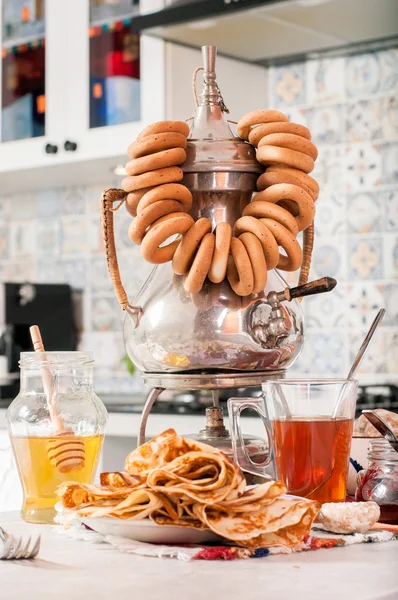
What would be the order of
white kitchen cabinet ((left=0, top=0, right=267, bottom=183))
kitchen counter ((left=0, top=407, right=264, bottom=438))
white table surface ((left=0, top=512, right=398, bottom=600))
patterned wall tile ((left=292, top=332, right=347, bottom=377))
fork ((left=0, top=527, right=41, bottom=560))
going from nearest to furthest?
white table surface ((left=0, top=512, right=398, bottom=600)) < fork ((left=0, top=527, right=41, bottom=560)) < kitchen counter ((left=0, top=407, right=264, bottom=438)) < white kitchen cabinet ((left=0, top=0, right=267, bottom=183)) < patterned wall tile ((left=292, top=332, right=347, bottom=377))

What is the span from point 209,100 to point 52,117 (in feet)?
5.94

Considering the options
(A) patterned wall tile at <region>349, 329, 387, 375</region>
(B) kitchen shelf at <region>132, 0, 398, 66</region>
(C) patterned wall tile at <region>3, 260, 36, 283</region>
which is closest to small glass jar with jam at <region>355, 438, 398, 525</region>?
(B) kitchen shelf at <region>132, 0, 398, 66</region>

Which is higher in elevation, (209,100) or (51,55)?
(51,55)

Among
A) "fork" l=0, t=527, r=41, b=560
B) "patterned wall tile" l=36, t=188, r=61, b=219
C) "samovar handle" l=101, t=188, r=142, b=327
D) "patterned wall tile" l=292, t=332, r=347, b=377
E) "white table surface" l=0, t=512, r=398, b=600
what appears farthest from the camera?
"patterned wall tile" l=36, t=188, r=61, b=219

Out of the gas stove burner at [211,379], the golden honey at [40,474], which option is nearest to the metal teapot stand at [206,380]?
the gas stove burner at [211,379]

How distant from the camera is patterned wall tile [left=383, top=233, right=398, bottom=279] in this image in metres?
2.68

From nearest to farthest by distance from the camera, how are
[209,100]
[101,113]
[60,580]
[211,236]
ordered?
[60,580]
[211,236]
[209,100]
[101,113]

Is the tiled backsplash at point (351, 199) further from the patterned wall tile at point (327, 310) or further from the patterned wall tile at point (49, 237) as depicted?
the patterned wall tile at point (49, 237)

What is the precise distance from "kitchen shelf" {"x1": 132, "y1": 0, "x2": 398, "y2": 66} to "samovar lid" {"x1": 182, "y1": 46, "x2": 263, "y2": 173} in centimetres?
126

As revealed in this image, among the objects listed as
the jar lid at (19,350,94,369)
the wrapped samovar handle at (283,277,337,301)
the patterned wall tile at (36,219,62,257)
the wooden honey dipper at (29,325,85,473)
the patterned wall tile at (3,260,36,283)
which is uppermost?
the patterned wall tile at (36,219,62,257)

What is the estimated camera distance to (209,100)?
1.14m

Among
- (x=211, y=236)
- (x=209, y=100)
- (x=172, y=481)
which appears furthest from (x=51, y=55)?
(x=172, y=481)

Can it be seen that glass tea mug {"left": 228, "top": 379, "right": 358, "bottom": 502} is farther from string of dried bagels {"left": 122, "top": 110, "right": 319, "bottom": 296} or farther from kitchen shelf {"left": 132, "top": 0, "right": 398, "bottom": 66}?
kitchen shelf {"left": 132, "top": 0, "right": 398, "bottom": 66}

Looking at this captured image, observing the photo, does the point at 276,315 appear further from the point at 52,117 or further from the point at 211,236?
the point at 52,117
